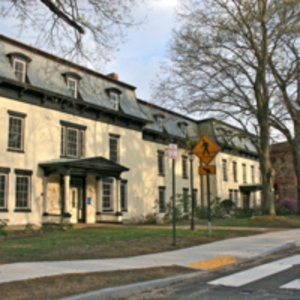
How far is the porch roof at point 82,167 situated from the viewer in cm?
2000

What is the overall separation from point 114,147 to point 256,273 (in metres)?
19.4

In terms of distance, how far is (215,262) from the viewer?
8.94 meters

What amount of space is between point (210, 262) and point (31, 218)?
43.8 ft

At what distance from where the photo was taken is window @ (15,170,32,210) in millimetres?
19406

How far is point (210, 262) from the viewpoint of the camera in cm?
895

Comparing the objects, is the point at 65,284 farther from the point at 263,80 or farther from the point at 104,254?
the point at 263,80

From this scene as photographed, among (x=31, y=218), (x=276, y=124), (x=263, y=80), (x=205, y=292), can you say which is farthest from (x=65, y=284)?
(x=276, y=124)

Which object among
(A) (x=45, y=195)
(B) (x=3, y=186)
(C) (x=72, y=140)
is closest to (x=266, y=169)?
(C) (x=72, y=140)

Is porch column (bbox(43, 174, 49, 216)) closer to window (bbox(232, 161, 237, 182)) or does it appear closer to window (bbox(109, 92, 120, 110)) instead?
window (bbox(109, 92, 120, 110))

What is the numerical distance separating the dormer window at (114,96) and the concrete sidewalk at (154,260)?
15579mm

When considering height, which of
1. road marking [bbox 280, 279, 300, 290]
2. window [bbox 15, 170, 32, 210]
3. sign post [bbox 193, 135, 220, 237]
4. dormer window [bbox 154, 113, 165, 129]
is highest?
dormer window [bbox 154, 113, 165, 129]

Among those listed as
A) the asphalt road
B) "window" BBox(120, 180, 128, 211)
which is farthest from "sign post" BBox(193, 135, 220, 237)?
"window" BBox(120, 180, 128, 211)

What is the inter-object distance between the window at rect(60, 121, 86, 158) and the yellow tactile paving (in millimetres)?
14640

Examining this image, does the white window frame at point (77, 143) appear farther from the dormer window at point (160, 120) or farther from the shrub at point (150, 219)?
the dormer window at point (160, 120)
